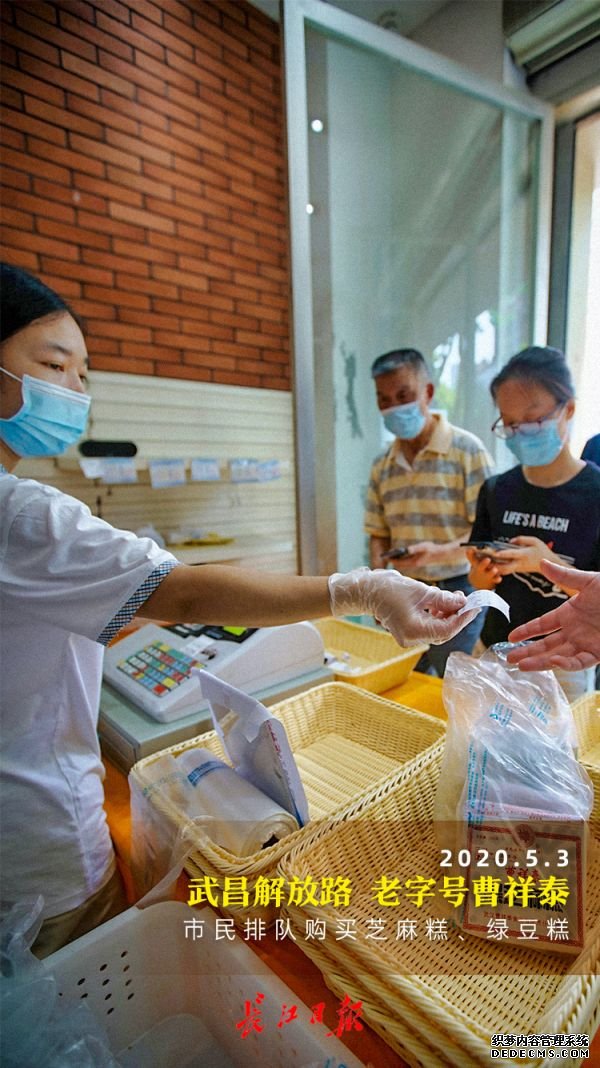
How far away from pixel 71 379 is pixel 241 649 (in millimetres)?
638

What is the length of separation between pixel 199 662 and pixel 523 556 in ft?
2.57

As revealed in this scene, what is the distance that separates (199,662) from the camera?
1148 mm

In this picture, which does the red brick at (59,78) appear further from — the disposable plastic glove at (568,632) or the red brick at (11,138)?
the disposable plastic glove at (568,632)

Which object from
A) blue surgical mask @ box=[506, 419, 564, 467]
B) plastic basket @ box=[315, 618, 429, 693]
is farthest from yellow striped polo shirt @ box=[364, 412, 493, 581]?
blue surgical mask @ box=[506, 419, 564, 467]

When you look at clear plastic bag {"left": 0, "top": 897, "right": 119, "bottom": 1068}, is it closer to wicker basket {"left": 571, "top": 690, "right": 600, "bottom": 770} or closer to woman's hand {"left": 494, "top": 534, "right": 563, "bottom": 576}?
wicker basket {"left": 571, "top": 690, "right": 600, "bottom": 770}

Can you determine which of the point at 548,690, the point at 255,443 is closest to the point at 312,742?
the point at 548,690

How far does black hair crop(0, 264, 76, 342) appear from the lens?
82 centimetres

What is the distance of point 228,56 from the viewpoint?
275 centimetres

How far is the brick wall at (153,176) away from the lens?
89.7 inches

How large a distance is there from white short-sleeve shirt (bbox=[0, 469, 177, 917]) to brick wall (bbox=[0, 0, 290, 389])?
199 centimetres

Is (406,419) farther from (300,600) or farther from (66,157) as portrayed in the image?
(66,157)

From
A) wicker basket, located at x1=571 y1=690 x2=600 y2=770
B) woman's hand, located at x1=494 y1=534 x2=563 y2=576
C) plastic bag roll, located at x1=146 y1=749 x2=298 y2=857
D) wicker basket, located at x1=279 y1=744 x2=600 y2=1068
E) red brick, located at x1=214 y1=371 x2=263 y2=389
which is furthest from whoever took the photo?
red brick, located at x1=214 y1=371 x2=263 y2=389

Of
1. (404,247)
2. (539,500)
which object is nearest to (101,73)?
(404,247)

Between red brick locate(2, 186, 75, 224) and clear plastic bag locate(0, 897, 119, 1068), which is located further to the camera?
red brick locate(2, 186, 75, 224)
